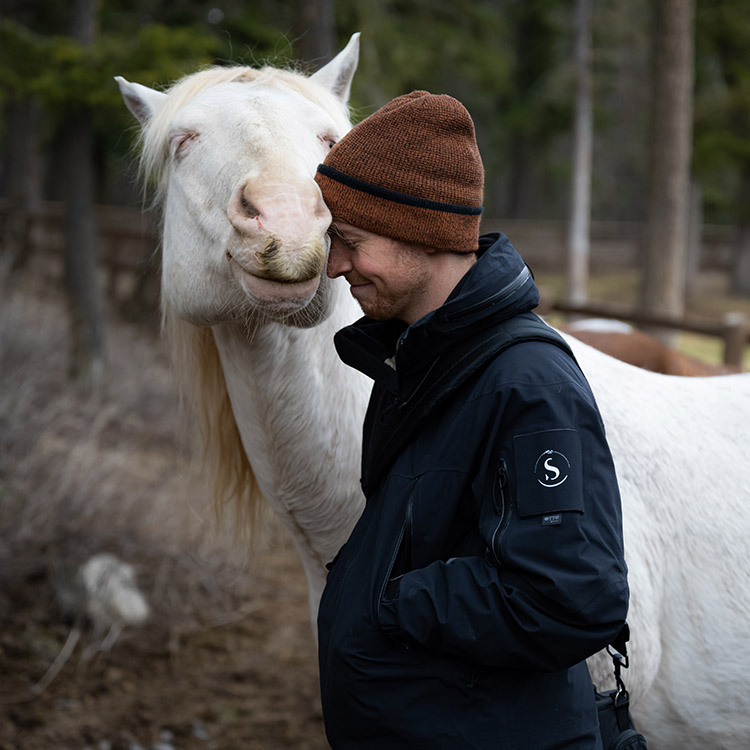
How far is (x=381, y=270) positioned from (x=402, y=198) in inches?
6.1

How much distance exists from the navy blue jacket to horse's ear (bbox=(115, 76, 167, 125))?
1252 mm

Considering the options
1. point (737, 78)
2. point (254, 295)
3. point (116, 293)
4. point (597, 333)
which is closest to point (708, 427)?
point (254, 295)

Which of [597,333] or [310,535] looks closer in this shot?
[310,535]

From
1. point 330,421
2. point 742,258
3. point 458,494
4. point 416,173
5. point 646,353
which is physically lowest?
point 742,258

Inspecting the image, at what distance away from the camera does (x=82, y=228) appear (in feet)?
26.0

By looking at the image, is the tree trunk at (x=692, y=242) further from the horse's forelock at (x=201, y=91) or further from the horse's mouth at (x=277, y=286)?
the horse's mouth at (x=277, y=286)

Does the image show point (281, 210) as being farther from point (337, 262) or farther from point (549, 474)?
point (549, 474)

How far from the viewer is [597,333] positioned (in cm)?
494

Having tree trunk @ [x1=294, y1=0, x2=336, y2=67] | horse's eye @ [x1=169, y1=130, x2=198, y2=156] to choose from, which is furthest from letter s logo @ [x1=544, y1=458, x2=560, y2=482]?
tree trunk @ [x1=294, y1=0, x2=336, y2=67]

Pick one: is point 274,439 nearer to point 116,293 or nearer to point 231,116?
point 231,116

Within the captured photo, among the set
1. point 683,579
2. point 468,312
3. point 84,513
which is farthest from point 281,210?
point 84,513

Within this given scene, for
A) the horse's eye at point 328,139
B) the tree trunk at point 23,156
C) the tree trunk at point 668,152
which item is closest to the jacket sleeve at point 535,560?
the horse's eye at point 328,139

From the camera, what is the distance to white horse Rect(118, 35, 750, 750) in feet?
6.12

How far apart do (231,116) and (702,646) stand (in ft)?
6.11
